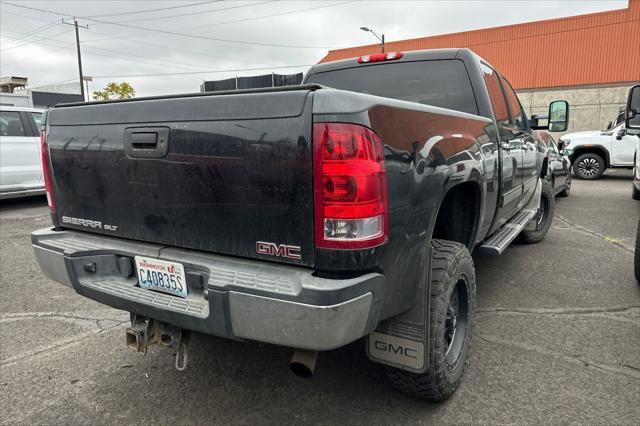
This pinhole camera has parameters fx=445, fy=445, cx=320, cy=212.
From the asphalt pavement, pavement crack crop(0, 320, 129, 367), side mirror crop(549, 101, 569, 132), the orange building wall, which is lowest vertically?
the asphalt pavement

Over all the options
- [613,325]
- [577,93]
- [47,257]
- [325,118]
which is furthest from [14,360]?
[577,93]

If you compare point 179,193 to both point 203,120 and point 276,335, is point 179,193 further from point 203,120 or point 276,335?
point 276,335

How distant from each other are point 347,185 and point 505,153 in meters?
2.23

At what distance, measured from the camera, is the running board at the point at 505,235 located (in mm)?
3230

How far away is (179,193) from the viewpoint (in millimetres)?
2004

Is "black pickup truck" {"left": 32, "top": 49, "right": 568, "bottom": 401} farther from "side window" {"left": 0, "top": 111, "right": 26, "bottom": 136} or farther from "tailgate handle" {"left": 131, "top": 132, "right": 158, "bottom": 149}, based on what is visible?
"side window" {"left": 0, "top": 111, "right": 26, "bottom": 136}

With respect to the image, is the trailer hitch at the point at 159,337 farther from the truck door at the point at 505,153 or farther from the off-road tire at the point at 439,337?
the truck door at the point at 505,153

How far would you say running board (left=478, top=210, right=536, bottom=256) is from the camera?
323cm

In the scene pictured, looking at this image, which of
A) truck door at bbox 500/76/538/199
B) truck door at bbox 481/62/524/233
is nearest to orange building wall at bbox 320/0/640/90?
truck door at bbox 500/76/538/199

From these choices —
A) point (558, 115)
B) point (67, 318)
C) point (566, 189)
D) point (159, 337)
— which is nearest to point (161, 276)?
point (159, 337)

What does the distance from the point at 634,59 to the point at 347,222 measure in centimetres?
3083

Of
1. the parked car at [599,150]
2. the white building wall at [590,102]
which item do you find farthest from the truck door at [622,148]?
the white building wall at [590,102]

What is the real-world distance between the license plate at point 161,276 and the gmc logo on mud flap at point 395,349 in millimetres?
953

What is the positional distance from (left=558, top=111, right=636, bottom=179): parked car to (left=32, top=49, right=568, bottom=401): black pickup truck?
36.4ft
